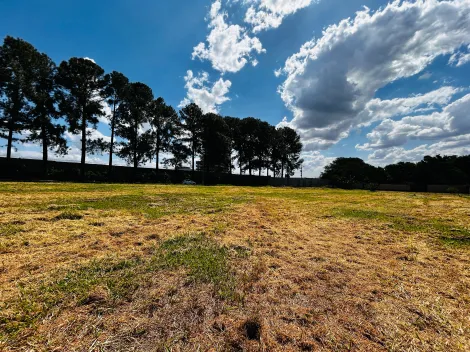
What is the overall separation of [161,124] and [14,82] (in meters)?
18.6

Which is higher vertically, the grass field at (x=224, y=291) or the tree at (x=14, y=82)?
the tree at (x=14, y=82)

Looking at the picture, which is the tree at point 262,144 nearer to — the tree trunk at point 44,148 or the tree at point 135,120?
the tree at point 135,120

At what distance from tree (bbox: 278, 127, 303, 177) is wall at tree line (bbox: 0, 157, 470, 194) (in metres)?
6.19

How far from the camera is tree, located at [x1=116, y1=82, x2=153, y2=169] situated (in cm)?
3266

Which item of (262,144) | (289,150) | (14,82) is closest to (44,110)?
(14,82)

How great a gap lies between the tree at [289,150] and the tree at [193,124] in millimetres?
23789

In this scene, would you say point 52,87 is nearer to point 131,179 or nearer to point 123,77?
point 123,77

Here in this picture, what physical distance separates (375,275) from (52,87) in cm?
3605

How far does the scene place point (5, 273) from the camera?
2949 millimetres

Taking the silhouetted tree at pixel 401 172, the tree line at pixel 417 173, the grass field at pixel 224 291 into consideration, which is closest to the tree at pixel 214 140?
the tree line at pixel 417 173

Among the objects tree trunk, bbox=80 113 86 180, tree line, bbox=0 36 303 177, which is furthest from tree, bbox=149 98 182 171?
tree trunk, bbox=80 113 86 180

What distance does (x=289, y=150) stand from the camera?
193 feet

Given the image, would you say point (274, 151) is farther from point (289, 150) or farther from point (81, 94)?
point (81, 94)

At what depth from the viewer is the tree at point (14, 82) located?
2186cm
